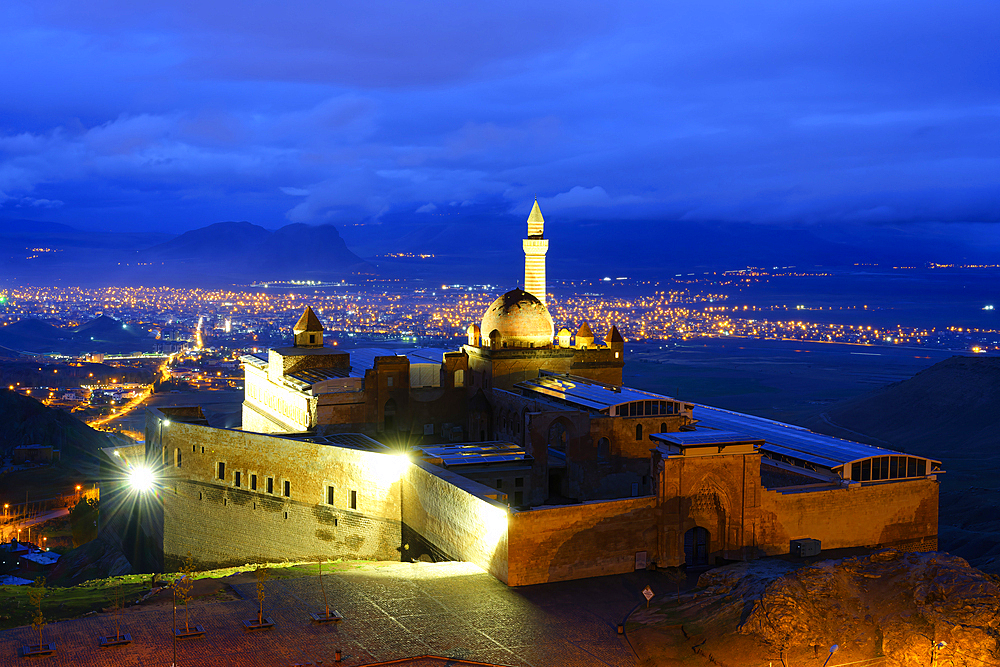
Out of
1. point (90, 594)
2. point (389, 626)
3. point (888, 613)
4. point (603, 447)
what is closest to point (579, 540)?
point (389, 626)

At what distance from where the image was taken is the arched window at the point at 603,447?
4097 cm

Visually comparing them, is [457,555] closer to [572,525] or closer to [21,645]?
[572,525]

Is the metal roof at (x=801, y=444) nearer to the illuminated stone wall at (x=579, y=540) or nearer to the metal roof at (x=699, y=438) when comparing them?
the metal roof at (x=699, y=438)

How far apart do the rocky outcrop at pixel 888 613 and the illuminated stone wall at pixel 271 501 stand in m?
16.1

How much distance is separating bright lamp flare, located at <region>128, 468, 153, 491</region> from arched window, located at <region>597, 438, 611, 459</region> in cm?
2133

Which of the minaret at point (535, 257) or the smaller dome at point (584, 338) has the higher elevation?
the minaret at point (535, 257)

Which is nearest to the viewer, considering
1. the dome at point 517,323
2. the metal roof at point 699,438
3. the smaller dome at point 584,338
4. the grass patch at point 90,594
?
the grass patch at point 90,594

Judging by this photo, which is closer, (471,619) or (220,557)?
(471,619)

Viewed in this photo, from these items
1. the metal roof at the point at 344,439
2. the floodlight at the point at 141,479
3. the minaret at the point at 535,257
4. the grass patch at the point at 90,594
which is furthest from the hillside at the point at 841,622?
the minaret at the point at 535,257

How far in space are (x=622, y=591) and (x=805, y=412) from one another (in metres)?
70.4

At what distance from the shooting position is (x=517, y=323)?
49.5 meters

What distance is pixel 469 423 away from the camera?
48.8 metres

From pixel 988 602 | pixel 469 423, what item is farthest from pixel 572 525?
pixel 469 423

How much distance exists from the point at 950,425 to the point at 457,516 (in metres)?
59.1
